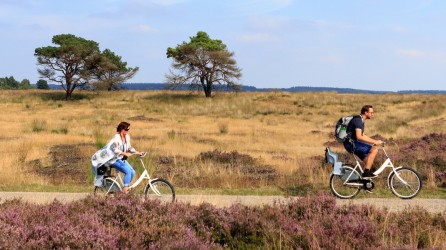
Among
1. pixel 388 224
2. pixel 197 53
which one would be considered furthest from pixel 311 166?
pixel 197 53

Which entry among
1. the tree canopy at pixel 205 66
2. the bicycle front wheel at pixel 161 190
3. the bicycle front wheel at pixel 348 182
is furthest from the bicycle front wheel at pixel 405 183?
the tree canopy at pixel 205 66

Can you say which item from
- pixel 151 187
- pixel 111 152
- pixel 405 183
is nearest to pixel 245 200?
pixel 151 187

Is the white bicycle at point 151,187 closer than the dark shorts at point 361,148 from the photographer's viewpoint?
Yes

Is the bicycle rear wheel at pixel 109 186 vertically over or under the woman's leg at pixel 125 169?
under

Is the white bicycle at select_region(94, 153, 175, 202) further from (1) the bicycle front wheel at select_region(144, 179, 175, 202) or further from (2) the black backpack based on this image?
(2) the black backpack

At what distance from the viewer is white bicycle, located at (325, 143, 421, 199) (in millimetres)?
9578

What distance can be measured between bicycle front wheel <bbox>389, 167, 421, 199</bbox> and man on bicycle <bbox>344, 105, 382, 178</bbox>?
0.50 m

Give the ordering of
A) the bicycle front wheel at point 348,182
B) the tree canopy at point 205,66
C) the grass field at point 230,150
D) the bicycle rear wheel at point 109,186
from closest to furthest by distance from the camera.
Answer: the bicycle rear wheel at point 109,186 < the bicycle front wheel at point 348,182 < the grass field at point 230,150 < the tree canopy at point 205,66

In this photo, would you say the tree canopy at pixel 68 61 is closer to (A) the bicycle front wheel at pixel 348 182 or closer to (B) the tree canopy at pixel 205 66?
(B) the tree canopy at pixel 205 66

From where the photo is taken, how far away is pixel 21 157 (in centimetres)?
1645

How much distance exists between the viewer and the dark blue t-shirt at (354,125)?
30.6 feet

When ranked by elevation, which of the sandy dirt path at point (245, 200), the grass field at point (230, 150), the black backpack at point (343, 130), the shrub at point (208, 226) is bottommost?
the grass field at point (230, 150)

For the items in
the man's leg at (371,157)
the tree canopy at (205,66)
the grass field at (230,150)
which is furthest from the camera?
the tree canopy at (205,66)

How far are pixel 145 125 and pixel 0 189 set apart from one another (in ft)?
75.3
